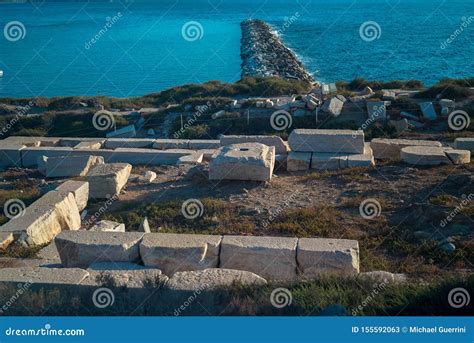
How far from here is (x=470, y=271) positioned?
270 inches

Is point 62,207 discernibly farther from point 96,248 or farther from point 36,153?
point 36,153

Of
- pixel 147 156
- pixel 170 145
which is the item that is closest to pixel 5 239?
pixel 147 156

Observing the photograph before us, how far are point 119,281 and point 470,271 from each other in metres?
4.33

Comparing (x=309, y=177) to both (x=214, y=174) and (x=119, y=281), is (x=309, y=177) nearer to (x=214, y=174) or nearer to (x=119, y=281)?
(x=214, y=174)

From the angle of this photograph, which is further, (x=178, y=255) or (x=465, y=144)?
(x=465, y=144)

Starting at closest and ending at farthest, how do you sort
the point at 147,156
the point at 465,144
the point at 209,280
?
the point at 209,280
the point at 465,144
the point at 147,156

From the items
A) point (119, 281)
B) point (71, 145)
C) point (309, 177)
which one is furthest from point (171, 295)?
point (71, 145)

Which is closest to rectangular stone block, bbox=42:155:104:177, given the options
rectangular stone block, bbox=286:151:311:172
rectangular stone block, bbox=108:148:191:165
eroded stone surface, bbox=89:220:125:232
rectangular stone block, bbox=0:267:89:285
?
rectangular stone block, bbox=108:148:191:165

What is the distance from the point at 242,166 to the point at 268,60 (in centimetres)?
3169

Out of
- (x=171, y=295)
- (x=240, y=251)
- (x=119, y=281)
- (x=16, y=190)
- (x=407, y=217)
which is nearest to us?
(x=171, y=295)

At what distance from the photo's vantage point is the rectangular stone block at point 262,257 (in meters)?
6.66

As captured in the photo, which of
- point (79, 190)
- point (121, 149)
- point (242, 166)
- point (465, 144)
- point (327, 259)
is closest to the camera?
point (327, 259)

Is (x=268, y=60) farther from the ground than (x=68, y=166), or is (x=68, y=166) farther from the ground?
(x=268, y=60)

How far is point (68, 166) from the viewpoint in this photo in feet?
40.7
